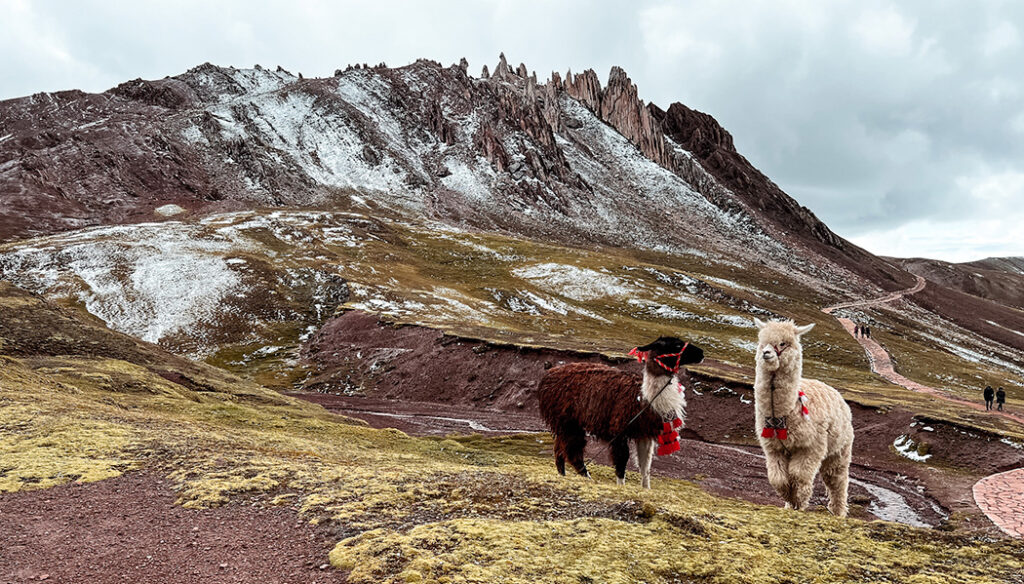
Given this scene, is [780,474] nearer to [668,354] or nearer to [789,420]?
[789,420]

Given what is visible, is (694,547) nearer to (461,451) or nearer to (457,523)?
(457,523)

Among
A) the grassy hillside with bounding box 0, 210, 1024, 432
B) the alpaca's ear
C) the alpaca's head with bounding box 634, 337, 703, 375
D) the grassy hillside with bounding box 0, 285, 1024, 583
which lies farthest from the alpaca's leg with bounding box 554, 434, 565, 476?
the grassy hillside with bounding box 0, 210, 1024, 432

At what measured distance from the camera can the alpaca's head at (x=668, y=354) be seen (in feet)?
39.5

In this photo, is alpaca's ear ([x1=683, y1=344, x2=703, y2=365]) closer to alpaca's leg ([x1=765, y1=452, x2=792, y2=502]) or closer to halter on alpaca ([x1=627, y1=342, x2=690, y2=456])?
halter on alpaca ([x1=627, y1=342, x2=690, y2=456])

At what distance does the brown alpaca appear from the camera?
40.1 feet

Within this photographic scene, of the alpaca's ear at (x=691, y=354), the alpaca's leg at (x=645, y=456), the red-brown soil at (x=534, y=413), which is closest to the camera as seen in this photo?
the alpaca's ear at (x=691, y=354)

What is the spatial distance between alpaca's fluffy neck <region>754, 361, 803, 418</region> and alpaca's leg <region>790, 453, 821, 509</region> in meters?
0.99

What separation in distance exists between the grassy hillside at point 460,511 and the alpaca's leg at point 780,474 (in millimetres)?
697

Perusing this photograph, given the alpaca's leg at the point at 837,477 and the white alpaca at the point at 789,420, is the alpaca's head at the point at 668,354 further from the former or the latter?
the alpaca's leg at the point at 837,477

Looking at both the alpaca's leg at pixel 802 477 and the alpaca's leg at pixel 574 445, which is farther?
the alpaca's leg at pixel 574 445

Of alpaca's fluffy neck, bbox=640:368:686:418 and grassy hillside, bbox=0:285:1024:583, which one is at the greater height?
alpaca's fluffy neck, bbox=640:368:686:418

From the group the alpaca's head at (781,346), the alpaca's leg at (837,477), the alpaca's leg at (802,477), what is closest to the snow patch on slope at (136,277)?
the alpaca's head at (781,346)

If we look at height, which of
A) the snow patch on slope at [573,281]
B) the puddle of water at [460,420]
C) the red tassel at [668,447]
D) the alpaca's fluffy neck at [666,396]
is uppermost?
the snow patch on slope at [573,281]

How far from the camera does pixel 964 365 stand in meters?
75.5
